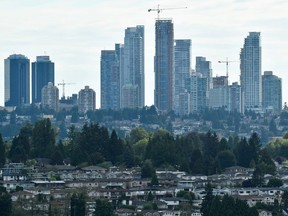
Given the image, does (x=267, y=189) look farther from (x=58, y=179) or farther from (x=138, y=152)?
(x=138, y=152)

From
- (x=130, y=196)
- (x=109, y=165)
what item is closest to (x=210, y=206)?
(x=130, y=196)

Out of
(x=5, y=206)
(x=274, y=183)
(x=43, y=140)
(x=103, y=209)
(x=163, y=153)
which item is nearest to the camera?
(x=5, y=206)

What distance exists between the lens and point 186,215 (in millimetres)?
82125

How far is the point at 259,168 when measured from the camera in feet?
322

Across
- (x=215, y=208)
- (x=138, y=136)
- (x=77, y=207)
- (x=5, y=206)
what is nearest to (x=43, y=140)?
(x=138, y=136)

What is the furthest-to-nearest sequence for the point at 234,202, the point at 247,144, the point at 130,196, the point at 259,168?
the point at 247,144 → the point at 259,168 → the point at 130,196 → the point at 234,202

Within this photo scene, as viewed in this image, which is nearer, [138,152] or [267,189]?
[267,189]

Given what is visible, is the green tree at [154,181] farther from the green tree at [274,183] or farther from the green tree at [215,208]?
the green tree at [215,208]

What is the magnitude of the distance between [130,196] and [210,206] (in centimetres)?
1005

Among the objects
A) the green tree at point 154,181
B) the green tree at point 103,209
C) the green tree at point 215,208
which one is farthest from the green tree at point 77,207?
the green tree at point 154,181

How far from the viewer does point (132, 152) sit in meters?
107

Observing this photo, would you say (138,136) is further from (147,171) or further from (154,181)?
(154,181)

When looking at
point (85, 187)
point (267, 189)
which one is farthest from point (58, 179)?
point (267, 189)

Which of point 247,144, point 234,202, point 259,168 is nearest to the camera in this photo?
point 234,202
